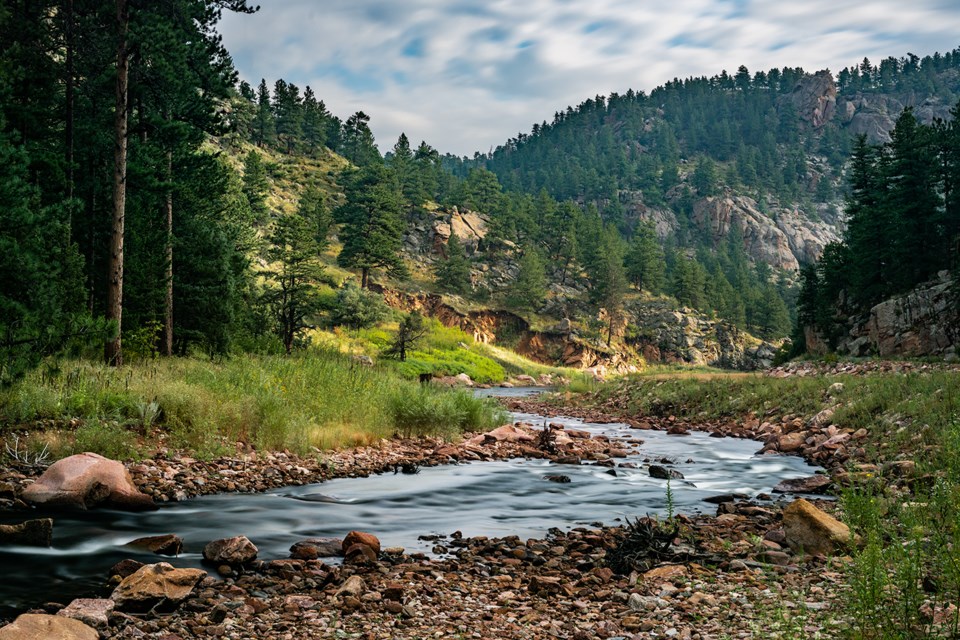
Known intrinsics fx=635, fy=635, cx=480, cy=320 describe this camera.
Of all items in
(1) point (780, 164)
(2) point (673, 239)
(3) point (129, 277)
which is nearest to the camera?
(3) point (129, 277)

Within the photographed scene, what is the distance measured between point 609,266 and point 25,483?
280ft

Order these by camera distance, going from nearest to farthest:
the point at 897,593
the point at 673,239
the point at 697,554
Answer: the point at 897,593 → the point at 697,554 → the point at 673,239

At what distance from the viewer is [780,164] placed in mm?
183875

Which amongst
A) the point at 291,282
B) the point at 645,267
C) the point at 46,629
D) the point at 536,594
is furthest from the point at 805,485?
the point at 645,267

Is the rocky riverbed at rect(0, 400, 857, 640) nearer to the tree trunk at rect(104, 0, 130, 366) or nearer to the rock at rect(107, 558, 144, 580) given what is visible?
the rock at rect(107, 558, 144, 580)

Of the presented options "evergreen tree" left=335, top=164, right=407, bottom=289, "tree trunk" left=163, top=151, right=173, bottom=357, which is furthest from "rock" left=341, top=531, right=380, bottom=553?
"evergreen tree" left=335, top=164, right=407, bottom=289

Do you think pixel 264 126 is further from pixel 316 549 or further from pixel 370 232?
pixel 316 549

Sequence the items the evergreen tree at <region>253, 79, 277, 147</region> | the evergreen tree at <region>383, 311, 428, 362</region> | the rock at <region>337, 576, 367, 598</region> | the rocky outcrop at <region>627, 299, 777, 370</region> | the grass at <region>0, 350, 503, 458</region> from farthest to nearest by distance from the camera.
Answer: the evergreen tree at <region>253, 79, 277, 147</region> < the rocky outcrop at <region>627, 299, 777, 370</region> < the evergreen tree at <region>383, 311, 428, 362</region> < the grass at <region>0, 350, 503, 458</region> < the rock at <region>337, 576, 367, 598</region>

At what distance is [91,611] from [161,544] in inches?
81.2

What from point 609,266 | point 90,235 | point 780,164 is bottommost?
point 90,235

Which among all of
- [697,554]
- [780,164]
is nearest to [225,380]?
[697,554]

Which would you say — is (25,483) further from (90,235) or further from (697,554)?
(90,235)

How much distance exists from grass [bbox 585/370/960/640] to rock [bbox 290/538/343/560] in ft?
15.6

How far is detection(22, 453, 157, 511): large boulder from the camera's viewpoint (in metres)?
8.35
